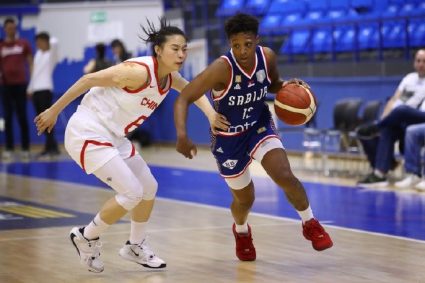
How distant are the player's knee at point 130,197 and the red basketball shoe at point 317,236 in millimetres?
1089

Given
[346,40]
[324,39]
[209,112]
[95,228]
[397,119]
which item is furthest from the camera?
[324,39]

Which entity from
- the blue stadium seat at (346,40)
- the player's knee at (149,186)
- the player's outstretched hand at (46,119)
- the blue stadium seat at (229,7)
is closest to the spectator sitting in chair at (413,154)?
the blue stadium seat at (346,40)

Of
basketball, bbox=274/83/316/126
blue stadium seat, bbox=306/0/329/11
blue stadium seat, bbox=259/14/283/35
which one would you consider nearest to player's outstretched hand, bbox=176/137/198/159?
basketball, bbox=274/83/316/126

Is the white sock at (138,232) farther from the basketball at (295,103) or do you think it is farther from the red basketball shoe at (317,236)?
the basketball at (295,103)

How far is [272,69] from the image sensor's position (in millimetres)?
6434

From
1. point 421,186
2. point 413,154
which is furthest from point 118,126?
point 413,154

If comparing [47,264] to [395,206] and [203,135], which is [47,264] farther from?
[203,135]

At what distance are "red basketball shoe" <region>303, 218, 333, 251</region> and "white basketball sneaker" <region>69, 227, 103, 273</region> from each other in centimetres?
131

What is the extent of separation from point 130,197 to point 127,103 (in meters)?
0.59

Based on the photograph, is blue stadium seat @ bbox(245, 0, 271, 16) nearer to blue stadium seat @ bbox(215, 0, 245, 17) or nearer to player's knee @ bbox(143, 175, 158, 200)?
blue stadium seat @ bbox(215, 0, 245, 17)

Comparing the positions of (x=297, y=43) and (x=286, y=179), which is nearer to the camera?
(x=286, y=179)

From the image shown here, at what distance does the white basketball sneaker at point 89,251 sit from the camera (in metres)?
6.08

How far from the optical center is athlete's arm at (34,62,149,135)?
5977 millimetres

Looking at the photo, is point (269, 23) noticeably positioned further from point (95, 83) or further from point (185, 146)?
point (185, 146)
